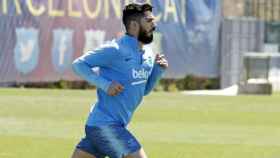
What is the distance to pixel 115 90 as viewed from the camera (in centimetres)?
725

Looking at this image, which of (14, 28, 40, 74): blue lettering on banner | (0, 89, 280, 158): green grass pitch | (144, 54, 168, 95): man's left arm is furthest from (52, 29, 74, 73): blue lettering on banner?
(144, 54, 168, 95): man's left arm

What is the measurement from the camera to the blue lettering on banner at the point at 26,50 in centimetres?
2802

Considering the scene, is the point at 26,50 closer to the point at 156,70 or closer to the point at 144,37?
the point at 156,70

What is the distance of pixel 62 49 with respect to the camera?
98.2 ft

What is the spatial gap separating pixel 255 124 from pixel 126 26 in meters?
10.1

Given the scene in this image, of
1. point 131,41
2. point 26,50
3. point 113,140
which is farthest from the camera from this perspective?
point 26,50

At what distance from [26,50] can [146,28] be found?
21.1 metres

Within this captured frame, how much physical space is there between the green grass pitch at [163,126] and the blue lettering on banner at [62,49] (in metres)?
5.04

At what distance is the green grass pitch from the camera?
12.6 metres

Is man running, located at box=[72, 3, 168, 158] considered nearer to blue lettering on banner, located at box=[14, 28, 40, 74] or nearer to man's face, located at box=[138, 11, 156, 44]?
man's face, located at box=[138, 11, 156, 44]

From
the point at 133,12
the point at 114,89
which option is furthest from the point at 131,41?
the point at 114,89

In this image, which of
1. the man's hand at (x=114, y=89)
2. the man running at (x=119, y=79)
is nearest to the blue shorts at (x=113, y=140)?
the man running at (x=119, y=79)

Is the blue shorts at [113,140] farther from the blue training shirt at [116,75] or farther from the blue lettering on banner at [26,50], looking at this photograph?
the blue lettering on banner at [26,50]

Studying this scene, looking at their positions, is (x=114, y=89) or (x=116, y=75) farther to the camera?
(x=116, y=75)
